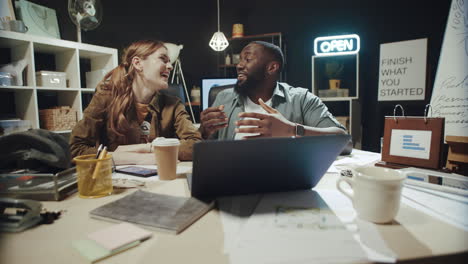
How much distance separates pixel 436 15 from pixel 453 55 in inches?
43.9

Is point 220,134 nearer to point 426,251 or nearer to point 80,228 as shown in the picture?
point 80,228

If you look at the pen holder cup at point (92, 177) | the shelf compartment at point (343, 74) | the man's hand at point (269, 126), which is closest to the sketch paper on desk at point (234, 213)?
the pen holder cup at point (92, 177)

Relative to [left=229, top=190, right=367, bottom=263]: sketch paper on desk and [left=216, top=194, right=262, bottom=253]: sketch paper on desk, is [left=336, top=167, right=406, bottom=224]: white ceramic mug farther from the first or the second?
[left=216, top=194, right=262, bottom=253]: sketch paper on desk

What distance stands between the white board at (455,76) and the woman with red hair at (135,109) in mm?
2262

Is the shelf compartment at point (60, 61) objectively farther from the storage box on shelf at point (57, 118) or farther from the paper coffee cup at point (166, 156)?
the paper coffee cup at point (166, 156)

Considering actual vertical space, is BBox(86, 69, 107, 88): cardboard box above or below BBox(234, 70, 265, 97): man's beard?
above

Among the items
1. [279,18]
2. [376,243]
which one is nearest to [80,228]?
[376,243]

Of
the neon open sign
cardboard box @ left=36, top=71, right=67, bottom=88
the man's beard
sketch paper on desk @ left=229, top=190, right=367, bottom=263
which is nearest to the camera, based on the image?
sketch paper on desk @ left=229, top=190, right=367, bottom=263

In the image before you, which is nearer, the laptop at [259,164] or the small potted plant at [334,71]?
the laptop at [259,164]

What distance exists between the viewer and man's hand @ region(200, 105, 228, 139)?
1766mm

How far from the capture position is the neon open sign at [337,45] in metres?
3.54

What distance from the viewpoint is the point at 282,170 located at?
0.76 m

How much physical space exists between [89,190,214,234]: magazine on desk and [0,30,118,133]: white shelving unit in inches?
82.5

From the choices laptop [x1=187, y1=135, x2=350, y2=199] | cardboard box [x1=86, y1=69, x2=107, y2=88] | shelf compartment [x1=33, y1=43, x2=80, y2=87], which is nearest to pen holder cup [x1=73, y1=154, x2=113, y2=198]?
laptop [x1=187, y1=135, x2=350, y2=199]
